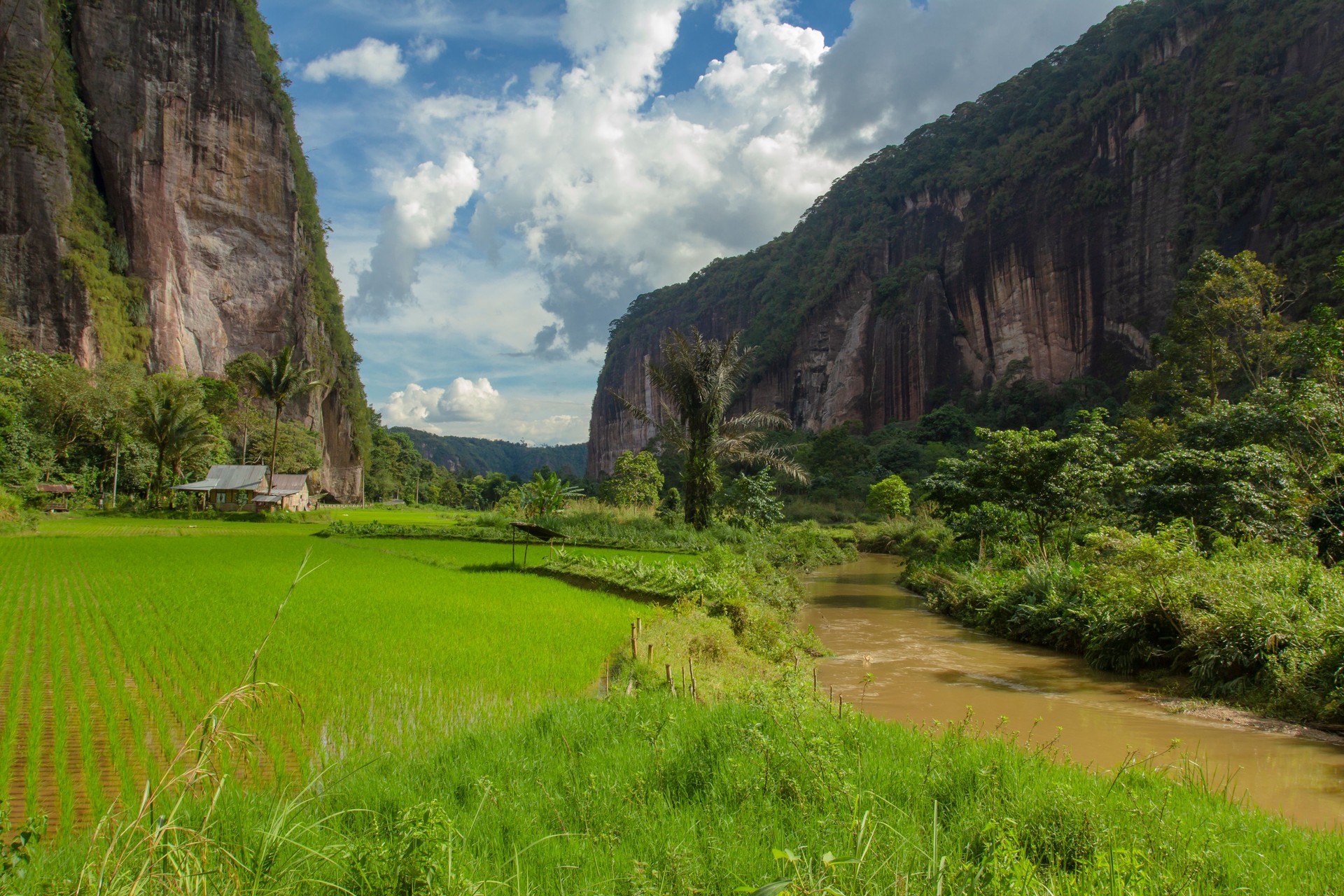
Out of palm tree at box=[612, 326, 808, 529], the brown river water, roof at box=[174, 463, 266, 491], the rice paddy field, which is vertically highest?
palm tree at box=[612, 326, 808, 529]

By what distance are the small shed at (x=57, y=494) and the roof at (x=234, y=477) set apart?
26.3 feet

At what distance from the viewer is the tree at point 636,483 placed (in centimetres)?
3647

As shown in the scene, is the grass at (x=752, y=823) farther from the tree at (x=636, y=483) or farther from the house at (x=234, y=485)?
the house at (x=234, y=485)

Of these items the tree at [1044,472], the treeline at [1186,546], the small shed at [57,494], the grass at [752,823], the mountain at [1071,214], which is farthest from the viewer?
the mountain at [1071,214]

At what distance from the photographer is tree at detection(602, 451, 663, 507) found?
36.5m

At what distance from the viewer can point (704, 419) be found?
68.6 ft

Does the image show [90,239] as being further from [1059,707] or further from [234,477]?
[1059,707]

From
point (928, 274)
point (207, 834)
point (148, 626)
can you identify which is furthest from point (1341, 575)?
point (928, 274)

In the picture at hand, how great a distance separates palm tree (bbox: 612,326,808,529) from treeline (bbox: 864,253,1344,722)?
249 inches

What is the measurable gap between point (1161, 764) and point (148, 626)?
33.0ft

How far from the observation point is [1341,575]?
7301 mm

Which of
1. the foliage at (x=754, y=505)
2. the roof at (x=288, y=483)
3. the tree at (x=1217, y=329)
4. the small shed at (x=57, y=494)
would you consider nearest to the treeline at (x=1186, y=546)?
the tree at (x=1217, y=329)

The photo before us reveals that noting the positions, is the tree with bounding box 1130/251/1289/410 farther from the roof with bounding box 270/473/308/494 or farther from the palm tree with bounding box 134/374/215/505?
the roof with bounding box 270/473/308/494

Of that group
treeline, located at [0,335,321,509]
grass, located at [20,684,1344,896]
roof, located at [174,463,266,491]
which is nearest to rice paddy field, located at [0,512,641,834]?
grass, located at [20,684,1344,896]
